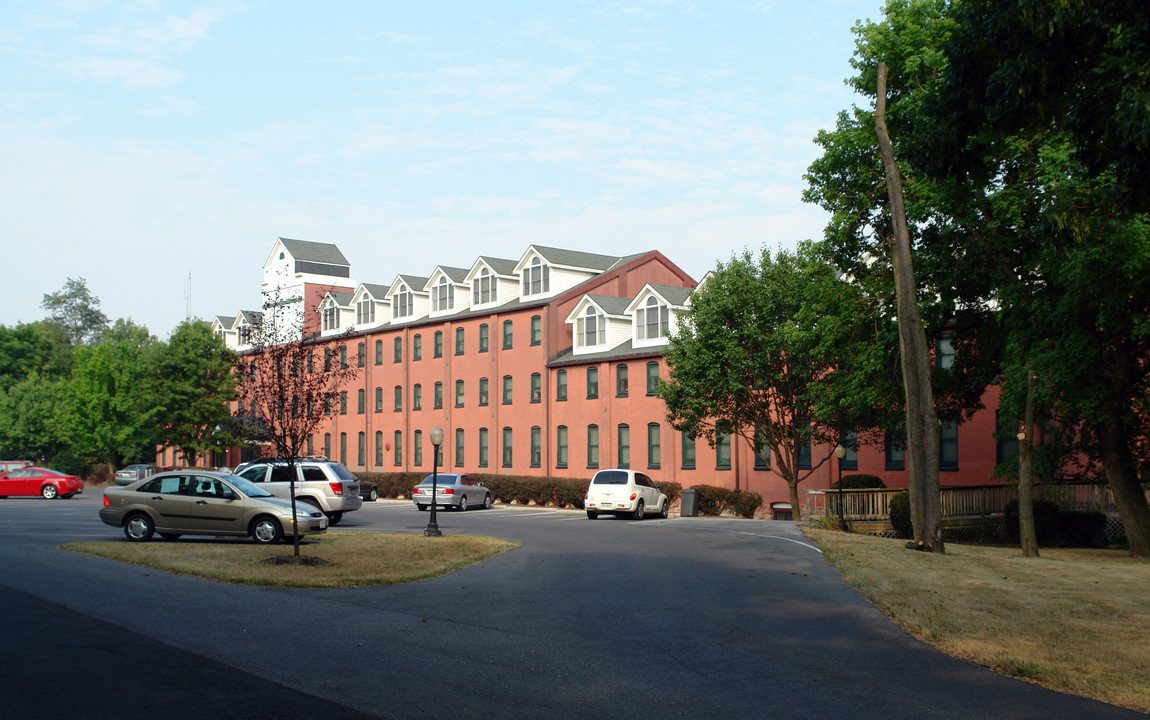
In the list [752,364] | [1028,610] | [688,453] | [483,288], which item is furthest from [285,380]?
[483,288]

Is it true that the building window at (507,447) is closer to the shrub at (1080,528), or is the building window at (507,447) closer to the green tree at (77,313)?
the shrub at (1080,528)

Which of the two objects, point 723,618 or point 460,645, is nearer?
point 460,645

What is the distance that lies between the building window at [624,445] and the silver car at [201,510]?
27.8m

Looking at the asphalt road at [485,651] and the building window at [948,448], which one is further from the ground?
the building window at [948,448]

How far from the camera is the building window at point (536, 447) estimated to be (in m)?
53.1

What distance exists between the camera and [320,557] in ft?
63.3

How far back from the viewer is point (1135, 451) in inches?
1033

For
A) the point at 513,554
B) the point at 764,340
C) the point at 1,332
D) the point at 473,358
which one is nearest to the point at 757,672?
the point at 513,554

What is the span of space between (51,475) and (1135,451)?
48.2 m

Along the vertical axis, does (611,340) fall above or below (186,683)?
above

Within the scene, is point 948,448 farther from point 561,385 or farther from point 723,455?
point 561,385

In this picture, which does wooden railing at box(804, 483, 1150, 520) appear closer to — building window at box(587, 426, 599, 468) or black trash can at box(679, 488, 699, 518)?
black trash can at box(679, 488, 699, 518)

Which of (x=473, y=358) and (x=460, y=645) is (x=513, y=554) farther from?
(x=473, y=358)

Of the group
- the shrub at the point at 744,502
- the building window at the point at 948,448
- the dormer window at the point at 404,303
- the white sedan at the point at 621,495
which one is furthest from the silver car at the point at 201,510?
the dormer window at the point at 404,303
